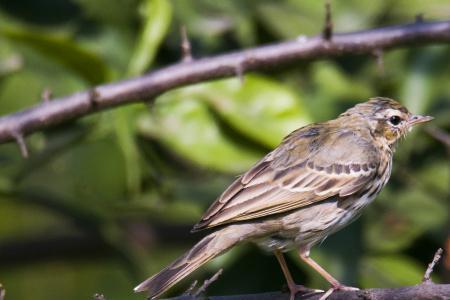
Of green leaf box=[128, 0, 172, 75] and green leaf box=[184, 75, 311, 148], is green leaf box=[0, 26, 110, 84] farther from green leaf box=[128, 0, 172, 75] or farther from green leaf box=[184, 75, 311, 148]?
green leaf box=[184, 75, 311, 148]

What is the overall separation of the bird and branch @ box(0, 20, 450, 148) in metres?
0.63

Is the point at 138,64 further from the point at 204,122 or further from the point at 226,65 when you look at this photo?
the point at 226,65

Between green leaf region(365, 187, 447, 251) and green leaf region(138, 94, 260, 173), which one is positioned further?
green leaf region(365, 187, 447, 251)

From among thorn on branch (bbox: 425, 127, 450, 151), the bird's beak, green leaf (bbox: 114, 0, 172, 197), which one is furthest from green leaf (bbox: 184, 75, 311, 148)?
thorn on branch (bbox: 425, 127, 450, 151)

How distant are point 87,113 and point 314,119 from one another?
2122 millimetres

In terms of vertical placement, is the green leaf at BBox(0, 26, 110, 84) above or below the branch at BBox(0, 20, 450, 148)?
above

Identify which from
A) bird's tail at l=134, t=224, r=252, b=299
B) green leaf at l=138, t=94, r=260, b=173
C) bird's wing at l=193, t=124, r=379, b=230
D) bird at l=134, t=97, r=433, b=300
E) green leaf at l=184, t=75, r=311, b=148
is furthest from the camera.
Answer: green leaf at l=138, t=94, r=260, b=173

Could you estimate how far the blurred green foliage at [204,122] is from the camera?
28.2ft

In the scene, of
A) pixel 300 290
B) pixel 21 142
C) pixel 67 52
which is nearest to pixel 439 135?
pixel 300 290

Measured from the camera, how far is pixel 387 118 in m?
8.65

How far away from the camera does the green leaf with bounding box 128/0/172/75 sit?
8.46 metres

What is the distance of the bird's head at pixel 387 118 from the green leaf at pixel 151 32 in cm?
164

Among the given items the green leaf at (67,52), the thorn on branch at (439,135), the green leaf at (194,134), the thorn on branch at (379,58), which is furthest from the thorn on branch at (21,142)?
the thorn on branch at (439,135)

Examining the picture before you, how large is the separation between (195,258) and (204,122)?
1985 millimetres
